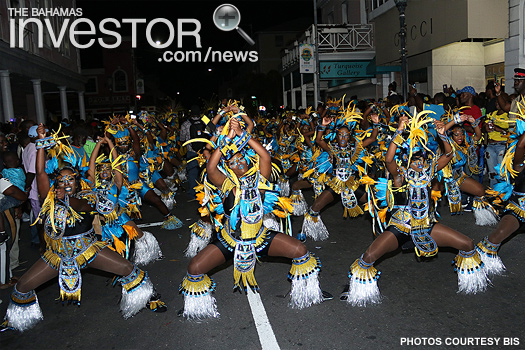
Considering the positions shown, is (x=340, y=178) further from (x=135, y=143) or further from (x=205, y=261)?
(x=135, y=143)

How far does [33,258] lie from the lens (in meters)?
7.36

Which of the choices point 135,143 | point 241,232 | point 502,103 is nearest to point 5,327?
point 241,232

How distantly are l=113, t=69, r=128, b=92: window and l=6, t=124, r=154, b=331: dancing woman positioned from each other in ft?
153

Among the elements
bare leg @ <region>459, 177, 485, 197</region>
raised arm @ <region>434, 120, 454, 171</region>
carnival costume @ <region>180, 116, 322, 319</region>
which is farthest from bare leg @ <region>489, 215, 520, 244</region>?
bare leg @ <region>459, 177, 485, 197</region>

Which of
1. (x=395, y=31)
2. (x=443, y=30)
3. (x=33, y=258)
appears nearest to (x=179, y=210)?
(x=33, y=258)

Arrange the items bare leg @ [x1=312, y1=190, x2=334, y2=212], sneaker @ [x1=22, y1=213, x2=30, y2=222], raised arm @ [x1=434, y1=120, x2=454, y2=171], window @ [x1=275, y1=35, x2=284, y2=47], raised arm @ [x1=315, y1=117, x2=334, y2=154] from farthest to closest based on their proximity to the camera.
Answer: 1. window @ [x1=275, y1=35, x2=284, y2=47]
2. sneaker @ [x1=22, y1=213, x2=30, y2=222]
3. raised arm @ [x1=315, y1=117, x2=334, y2=154]
4. bare leg @ [x1=312, y1=190, x2=334, y2=212]
5. raised arm @ [x1=434, y1=120, x2=454, y2=171]

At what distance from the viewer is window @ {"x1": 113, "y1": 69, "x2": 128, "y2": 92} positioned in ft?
161

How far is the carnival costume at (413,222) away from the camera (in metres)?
4.90

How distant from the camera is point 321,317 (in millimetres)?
4715

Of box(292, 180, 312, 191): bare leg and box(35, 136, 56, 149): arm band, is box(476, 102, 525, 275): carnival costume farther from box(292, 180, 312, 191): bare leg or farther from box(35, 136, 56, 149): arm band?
box(35, 136, 56, 149): arm band

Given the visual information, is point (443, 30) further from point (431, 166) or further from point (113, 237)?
point (113, 237)

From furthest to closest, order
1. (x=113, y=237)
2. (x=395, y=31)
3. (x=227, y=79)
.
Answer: (x=227, y=79) → (x=395, y=31) → (x=113, y=237)

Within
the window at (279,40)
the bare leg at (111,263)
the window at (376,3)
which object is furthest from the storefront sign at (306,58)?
the window at (279,40)

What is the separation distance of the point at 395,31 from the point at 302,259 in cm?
1682
